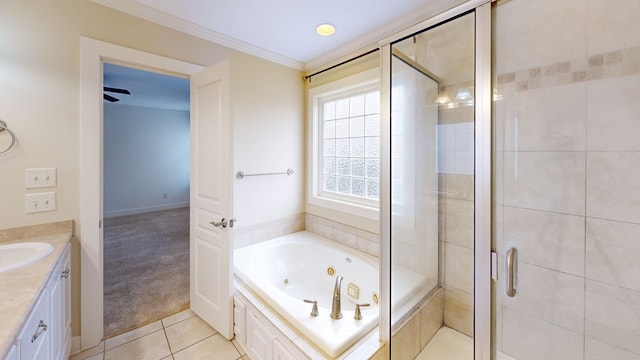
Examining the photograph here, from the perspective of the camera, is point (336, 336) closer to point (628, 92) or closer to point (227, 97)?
point (227, 97)

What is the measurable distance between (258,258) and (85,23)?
2.19 metres

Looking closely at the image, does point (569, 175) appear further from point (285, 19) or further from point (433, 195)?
point (285, 19)

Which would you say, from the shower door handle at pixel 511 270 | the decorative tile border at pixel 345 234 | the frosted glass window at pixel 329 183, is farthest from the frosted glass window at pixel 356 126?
the shower door handle at pixel 511 270

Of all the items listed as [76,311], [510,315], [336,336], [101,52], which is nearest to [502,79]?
[510,315]

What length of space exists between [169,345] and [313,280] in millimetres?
1249

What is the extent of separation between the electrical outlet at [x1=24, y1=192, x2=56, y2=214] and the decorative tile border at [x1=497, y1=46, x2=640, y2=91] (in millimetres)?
2782

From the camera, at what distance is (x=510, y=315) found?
56.9 inches

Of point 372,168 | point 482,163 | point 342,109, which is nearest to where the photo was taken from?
point 482,163

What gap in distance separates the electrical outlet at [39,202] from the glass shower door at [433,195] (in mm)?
2180

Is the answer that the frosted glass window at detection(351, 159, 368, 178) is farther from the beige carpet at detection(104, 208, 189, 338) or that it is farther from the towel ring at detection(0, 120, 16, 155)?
the towel ring at detection(0, 120, 16, 155)

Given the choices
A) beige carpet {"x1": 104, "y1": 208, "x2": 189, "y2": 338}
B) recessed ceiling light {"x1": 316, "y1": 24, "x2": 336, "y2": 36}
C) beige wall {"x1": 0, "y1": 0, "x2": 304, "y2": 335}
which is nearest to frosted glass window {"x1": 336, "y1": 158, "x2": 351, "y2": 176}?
recessed ceiling light {"x1": 316, "y1": 24, "x2": 336, "y2": 36}

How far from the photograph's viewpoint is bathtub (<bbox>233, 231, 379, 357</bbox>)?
56.1 inches

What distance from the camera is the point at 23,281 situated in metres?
1.06

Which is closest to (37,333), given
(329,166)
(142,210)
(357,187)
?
(357,187)
